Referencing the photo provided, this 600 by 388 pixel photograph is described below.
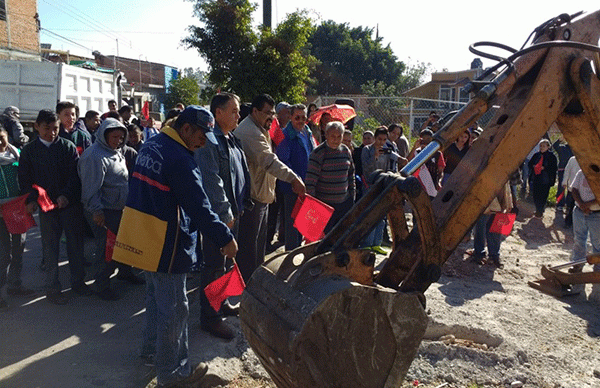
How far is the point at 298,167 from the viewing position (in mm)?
6910

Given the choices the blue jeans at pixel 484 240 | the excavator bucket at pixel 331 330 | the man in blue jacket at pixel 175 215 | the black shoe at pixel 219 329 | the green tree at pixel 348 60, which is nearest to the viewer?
the excavator bucket at pixel 331 330

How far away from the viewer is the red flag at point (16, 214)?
5320 mm

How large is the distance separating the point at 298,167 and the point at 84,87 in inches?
340

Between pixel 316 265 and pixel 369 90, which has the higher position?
pixel 369 90

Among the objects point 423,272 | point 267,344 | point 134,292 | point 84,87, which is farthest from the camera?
point 84,87

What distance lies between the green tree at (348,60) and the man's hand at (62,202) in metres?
39.8

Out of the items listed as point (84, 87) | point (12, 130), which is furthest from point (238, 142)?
point (84, 87)

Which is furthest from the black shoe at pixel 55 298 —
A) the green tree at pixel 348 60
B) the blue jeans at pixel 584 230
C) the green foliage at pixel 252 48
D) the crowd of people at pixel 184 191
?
the green tree at pixel 348 60

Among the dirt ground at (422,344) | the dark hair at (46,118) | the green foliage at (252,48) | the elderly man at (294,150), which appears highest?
the green foliage at (252,48)

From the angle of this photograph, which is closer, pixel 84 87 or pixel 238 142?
pixel 238 142

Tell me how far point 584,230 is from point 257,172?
15.0 feet

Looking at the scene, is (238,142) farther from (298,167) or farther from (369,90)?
(369,90)

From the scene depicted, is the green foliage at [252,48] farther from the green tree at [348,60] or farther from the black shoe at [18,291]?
the green tree at [348,60]

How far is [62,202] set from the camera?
5.37 meters
